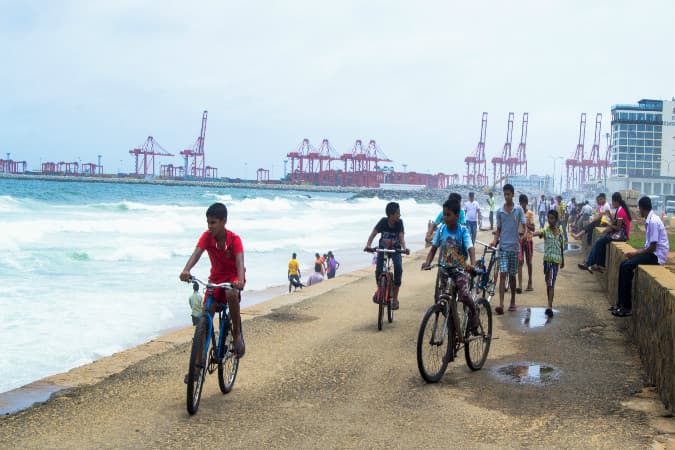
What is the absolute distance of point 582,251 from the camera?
1822 centimetres

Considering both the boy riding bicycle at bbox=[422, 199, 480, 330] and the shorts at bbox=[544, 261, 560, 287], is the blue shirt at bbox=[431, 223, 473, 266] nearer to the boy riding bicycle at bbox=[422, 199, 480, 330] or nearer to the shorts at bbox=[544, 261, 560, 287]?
the boy riding bicycle at bbox=[422, 199, 480, 330]

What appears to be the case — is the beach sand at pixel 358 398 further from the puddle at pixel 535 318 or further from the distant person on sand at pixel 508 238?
the distant person on sand at pixel 508 238

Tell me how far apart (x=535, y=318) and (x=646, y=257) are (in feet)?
5.97

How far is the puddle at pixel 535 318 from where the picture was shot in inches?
320

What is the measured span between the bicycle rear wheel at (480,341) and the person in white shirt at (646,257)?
5.53 feet

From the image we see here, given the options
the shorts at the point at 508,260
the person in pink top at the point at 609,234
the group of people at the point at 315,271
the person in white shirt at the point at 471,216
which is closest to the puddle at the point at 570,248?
the person in white shirt at the point at 471,216

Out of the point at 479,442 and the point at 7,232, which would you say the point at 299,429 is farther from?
the point at 7,232

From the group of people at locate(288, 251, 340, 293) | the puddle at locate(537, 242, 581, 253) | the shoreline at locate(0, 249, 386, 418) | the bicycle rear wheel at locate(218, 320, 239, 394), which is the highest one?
the bicycle rear wheel at locate(218, 320, 239, 394)

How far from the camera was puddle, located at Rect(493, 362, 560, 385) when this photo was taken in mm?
5742

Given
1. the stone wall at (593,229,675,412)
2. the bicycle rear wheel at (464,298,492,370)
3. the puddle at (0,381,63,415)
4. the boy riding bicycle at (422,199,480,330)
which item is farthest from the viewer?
the boy riding bicycle at (422,199,480,330)

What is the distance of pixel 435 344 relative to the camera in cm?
555

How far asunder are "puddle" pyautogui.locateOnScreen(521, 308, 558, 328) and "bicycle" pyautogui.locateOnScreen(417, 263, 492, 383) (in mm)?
2243

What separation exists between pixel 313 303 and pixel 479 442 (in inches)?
218

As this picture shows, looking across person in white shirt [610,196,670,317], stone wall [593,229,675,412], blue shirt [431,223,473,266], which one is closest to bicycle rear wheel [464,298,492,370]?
blue shirt [431,223,473,266]
